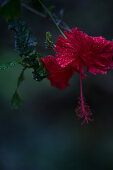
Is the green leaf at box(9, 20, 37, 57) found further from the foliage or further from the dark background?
the dark background

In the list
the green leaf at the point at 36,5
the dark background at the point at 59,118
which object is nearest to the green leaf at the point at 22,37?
the green leaf at the point at 36,5

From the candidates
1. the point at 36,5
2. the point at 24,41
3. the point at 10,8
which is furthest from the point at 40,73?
the point at 36,5

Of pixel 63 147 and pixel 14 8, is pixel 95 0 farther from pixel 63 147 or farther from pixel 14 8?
pixel 14 8

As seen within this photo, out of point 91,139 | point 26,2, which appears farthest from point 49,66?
point 91,139

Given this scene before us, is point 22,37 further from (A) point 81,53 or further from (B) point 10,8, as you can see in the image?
(A) point 81,53

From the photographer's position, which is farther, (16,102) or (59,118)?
(59,118)

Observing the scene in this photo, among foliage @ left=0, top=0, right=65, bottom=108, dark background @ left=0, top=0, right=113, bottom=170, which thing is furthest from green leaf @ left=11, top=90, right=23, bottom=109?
dark background @ left=0, top=0, right=113, bottom=170

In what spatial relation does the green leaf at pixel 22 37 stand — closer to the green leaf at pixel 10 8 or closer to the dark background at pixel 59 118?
the green leaf at pixel 10 8
